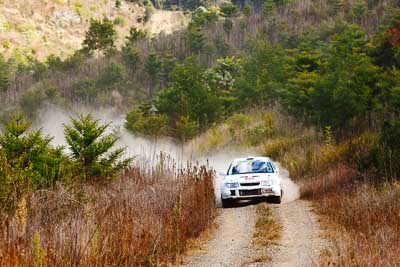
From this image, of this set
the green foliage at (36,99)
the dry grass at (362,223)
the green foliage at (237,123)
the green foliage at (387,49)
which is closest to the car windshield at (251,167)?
the dry grass at (362,223)

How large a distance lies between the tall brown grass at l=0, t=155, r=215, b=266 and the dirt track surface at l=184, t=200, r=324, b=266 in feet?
1.66

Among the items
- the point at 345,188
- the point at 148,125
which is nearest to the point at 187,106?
the point at 148,125

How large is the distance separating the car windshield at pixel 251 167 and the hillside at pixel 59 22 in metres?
63.6

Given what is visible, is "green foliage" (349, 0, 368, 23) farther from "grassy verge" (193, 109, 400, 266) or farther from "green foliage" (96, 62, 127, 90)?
"green foliage" (96, 62, 127, 90)

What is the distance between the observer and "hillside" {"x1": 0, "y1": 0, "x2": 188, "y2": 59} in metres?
83.8

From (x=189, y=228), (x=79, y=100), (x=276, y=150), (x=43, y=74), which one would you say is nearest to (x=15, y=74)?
(x=43, y=74)

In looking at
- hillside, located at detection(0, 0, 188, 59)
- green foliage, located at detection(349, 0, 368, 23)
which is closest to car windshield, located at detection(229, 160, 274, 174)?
green foliage, located at detection(349, 0, 368, 23)

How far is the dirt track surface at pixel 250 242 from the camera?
31.0ft

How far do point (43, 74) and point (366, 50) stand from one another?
43.5m

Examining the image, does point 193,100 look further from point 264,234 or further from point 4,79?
point 4,79

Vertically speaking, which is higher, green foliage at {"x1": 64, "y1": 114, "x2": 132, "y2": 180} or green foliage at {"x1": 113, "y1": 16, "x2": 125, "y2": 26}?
green foliage at {"x1": 113, "y1": 16, "x2": 125, "y2": 26}

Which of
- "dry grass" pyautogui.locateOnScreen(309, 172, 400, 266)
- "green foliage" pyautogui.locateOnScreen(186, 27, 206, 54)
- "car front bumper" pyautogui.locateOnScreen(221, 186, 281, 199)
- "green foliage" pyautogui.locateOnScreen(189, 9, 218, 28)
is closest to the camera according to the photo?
"dry grass" pyautogui.locateOnScreen(309, 172, 400, 266)

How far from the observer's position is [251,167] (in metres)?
18.5

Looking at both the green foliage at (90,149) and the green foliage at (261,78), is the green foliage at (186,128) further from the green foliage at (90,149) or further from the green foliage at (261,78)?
the green foliage at (90,149)
